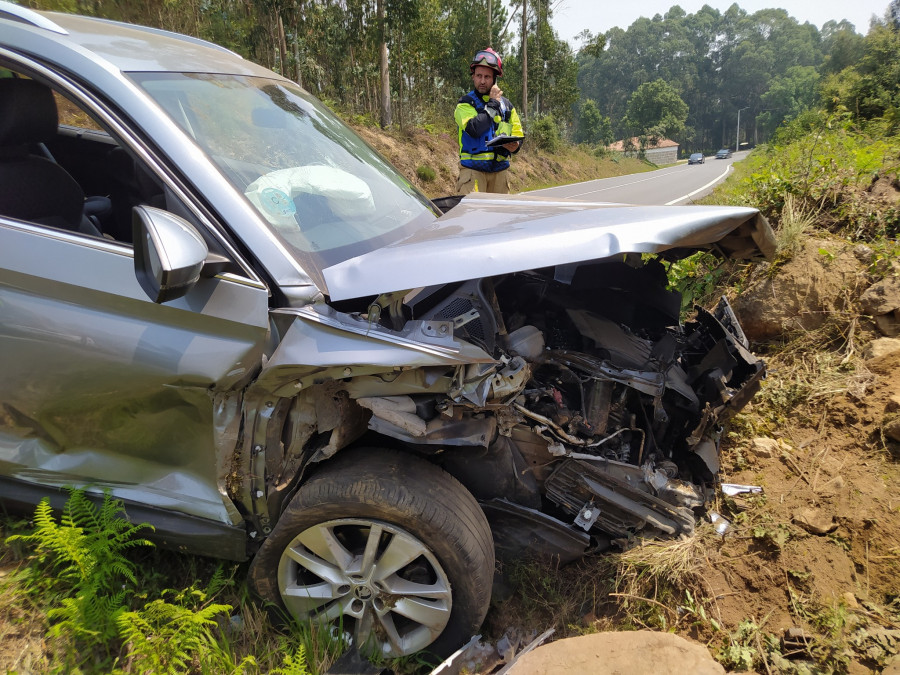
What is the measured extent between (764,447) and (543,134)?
1137 inches

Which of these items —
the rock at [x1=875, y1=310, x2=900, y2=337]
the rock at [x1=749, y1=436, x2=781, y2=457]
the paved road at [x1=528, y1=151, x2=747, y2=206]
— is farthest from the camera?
the paved road at [x1=528, y1=151, x2=747, y2=206]

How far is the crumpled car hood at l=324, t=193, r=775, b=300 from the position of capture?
171cm

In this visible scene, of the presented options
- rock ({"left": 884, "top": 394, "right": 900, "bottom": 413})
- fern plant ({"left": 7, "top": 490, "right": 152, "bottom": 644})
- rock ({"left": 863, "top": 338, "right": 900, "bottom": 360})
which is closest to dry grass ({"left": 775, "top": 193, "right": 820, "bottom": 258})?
rock ({"left": 863, "top": 338, "right": 900, "bottom": 360})

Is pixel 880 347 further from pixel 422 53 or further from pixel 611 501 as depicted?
pixel 422 53

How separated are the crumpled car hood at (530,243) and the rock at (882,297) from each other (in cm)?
194

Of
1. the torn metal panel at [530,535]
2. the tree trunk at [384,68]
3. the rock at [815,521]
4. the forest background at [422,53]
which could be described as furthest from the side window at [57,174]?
the tree trunk at [384,68]

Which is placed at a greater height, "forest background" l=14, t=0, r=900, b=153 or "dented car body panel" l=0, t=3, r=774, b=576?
"forest background" l=14, t=0, r=900, b=153

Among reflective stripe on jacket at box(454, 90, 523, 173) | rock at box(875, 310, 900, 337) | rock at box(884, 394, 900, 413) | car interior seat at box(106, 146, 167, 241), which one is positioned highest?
reflective stripe on jacket at box(454, 90, 523, 173)

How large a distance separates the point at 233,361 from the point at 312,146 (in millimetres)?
1214

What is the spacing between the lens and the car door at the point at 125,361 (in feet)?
5.79

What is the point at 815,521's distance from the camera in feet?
7.89

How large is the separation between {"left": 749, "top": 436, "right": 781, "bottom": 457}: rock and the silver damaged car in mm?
694

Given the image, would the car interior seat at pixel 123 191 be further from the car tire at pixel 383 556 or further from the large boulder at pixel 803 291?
the large boulder at pixel 803 291

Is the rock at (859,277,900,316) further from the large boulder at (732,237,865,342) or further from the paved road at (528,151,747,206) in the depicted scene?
the paved road at (528,151,747,206)
